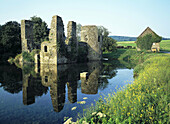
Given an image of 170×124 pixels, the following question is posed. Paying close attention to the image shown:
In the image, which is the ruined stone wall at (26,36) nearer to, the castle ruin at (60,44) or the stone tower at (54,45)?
the castle ruin at (60,44)

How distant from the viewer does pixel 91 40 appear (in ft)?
120

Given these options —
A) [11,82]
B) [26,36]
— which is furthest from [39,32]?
[11,82]

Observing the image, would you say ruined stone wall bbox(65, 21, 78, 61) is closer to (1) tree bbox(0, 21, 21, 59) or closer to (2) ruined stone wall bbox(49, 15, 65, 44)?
(2) ruined stone wall bbox(49, 15, 65, 44)

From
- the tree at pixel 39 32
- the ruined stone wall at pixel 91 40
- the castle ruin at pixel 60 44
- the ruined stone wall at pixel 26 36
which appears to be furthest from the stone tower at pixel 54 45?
the tree at pixel 39 32

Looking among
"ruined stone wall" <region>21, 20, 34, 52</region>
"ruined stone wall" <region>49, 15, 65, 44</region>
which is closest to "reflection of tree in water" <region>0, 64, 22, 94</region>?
"ruined stone wall" <region>49, 15, 65, 44</region>

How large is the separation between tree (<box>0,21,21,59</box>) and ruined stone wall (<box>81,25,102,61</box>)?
18483 millimetres

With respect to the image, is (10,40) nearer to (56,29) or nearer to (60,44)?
(56,29)

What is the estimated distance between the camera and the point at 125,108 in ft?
16.5

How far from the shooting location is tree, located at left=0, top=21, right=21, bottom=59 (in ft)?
125

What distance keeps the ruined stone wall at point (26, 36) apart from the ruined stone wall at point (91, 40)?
12.6m

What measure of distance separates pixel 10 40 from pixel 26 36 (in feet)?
32.2

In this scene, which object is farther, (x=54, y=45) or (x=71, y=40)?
(x=71, y=40)

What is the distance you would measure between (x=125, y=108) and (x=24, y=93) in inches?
292

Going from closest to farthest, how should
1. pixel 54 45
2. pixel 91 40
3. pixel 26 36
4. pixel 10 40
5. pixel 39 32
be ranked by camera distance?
pixel 54 45, pixel 26 36, pixel 91 40, pixel 10 40, pixel 39 32
